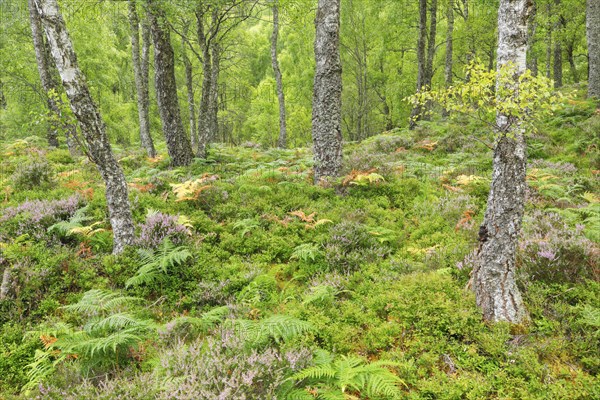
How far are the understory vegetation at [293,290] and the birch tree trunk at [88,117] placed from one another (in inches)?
19.3

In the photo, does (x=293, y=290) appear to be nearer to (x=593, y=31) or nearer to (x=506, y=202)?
(x=506, y=202)

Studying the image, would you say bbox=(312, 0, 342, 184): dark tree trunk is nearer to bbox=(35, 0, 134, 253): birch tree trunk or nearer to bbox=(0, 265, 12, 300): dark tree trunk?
bbox=(35, 0, 134, 253): birch tree trunk

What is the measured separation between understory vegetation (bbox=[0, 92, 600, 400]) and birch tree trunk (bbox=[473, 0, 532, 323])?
274mm

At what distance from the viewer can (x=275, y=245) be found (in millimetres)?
7125

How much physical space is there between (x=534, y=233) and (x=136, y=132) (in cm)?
3216

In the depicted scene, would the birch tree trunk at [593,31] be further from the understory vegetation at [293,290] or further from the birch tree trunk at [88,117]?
the birch tree trunk at [88,117]

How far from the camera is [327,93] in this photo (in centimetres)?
901

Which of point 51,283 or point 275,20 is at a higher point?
point 275,20

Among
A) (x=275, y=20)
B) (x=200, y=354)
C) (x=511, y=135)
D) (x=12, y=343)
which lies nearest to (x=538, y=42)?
(x=275, y=20)

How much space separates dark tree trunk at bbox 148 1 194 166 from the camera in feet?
34.6

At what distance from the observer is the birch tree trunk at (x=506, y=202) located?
438 cm

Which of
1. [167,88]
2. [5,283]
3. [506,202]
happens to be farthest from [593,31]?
[5,283]

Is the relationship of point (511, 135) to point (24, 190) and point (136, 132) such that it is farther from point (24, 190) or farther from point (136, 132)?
point (136, 132)

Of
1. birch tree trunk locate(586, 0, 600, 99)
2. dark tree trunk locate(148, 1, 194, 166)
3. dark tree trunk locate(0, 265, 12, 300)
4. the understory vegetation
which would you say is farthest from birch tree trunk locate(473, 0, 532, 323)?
birch tree trunk locate(586, 0, 600, 99)
